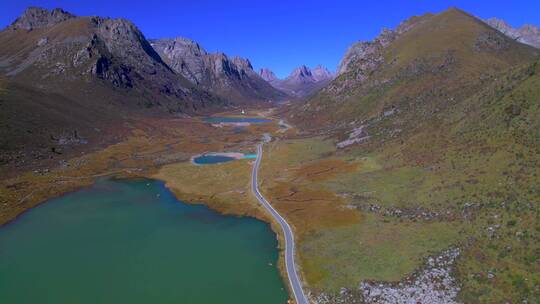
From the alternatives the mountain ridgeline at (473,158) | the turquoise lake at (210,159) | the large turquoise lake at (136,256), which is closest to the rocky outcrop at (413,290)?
the mountain ridgeline at (473,158)

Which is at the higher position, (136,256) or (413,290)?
(136,256)

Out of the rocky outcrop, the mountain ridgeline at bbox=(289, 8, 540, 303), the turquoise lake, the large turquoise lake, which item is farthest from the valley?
the turquoise lake

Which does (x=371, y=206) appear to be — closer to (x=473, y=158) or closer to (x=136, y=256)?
(x=473, y=158)

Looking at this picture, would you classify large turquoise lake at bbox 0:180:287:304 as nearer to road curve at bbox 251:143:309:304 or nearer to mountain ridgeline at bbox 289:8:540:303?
road curve at bbox 251:143:309:304

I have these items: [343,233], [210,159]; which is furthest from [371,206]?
[210,159]

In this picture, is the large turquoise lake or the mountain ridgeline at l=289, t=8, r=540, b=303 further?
the large turquoise lake

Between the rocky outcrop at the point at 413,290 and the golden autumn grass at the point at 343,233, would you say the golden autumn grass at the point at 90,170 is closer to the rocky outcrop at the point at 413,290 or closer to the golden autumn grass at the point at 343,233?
the golden autumn grass at the point at 343,233

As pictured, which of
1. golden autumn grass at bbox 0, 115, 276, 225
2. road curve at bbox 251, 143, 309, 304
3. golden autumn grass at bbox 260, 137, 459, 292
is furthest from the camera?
golden autumn grass at bbox 0, 115, 276, 225

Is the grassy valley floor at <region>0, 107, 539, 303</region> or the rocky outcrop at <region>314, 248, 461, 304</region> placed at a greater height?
the grassy valley floor at <region>0, 107, 539, 303</region>
